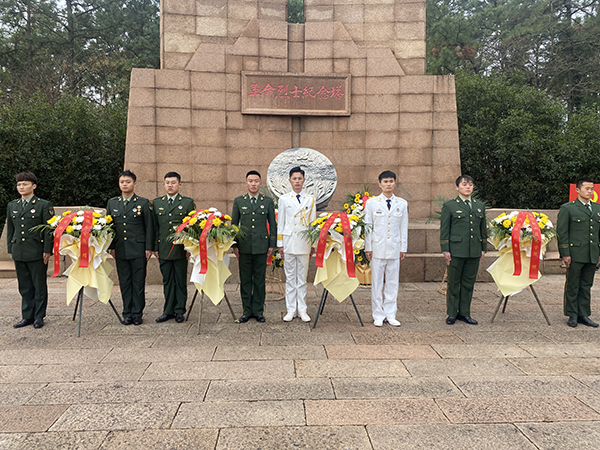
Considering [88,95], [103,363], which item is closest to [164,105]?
[103,363]

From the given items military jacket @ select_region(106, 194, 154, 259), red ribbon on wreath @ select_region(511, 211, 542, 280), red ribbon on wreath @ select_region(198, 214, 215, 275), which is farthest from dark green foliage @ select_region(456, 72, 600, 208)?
military jacket @ select_region(106, 194, 154, 259)

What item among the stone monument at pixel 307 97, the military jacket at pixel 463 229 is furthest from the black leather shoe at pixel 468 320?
the stone monument at pixel 307 97

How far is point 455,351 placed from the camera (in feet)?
12.2

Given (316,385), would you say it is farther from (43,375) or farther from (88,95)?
(88,95)

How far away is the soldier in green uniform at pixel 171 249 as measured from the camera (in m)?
4.59

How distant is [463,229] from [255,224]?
224cm

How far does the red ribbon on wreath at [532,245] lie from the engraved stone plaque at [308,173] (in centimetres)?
335

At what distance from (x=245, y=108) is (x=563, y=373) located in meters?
6.50

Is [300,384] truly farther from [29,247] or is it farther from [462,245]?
[29,247]

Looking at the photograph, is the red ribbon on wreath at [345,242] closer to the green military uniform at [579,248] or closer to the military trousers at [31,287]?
the green military uniform at [579,248]

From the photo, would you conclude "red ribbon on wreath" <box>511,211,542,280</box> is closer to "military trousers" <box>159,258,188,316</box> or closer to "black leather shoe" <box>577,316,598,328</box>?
"black leather shoe" <box>577,316,598,328</box>

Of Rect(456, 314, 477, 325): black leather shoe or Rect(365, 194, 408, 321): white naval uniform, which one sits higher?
Rect(365, 194, 408, 321): white naval uniform

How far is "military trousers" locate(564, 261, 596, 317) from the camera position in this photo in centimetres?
453

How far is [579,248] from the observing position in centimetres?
450
